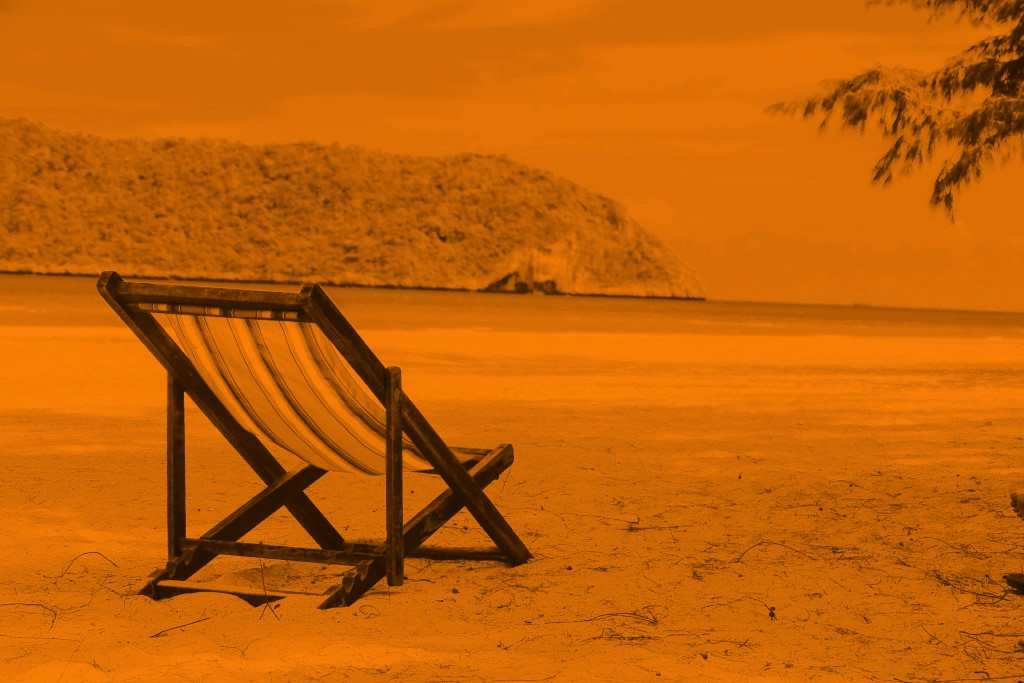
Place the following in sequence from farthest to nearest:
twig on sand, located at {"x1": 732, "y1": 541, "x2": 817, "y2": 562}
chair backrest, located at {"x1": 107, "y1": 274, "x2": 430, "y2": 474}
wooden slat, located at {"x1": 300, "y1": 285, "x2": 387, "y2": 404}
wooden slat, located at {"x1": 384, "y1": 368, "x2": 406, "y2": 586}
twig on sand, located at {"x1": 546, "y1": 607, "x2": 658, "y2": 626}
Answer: twig on sand, located at {"x1": 732, "y1": 541, "x2": 817, "y2": 562} < twig on sand, located at {"x1": 546, "y1": 607, "x2": 658, "y2": 626} < wooden slat, located at {"x1": 384, "y1": 368, "x2": 406, "y2": 586} < chair backrest, located at {"x1": 107, "y1": 274, "x2": 430, "y2": 474} < wooden slat, located at {"x1": 300, "y1": 285, "x2": 387, "y2": 404}

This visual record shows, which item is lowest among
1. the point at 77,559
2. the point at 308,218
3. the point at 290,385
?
the point at 308,218

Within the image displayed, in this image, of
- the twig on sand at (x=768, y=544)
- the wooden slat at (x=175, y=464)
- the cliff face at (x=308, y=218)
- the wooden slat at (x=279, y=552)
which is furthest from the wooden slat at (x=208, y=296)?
the cliff face at (x=308, y=218)

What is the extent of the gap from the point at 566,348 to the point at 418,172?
129528 millimetres

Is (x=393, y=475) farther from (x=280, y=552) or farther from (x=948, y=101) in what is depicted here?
(x=948, y=101)

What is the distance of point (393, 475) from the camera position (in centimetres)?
309

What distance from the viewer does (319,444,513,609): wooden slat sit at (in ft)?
10.4

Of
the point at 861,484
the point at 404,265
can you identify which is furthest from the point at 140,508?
the point at 404,265

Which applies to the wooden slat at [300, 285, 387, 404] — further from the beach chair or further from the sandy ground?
the sandy ground

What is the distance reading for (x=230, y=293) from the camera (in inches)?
112

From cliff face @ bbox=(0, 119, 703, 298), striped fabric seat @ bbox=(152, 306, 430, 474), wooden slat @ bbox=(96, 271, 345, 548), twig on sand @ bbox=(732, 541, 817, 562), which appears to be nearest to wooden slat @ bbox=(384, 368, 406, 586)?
striped fabric seat @ bbox=(152, 306, 430, 474)

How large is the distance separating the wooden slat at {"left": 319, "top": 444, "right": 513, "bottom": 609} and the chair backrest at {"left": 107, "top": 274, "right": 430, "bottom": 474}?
151 millimetres

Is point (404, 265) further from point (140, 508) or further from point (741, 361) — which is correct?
point (140, 508)

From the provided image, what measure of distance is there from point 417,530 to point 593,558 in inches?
31.1

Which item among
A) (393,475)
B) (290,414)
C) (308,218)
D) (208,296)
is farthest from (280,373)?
(308,218)
